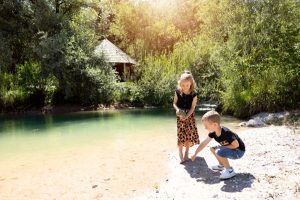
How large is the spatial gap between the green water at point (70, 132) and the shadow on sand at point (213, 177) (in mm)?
4444

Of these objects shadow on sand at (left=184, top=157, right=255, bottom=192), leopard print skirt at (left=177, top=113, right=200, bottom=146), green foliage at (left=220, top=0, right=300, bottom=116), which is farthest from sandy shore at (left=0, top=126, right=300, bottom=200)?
green foliage at (left=220, top=0, right=300, bottom=116)

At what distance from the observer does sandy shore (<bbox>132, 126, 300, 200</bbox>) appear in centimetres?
511

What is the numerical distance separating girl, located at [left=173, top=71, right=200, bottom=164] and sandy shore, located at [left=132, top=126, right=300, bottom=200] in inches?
20.8

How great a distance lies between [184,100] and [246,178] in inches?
85.2

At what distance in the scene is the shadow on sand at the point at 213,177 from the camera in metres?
5.43

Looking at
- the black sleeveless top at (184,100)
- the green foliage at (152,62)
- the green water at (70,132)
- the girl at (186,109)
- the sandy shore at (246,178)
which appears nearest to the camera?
the sandy shore at (246,178)

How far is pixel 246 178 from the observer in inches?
227

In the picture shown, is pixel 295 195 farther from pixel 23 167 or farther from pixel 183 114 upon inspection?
pixel 23 167

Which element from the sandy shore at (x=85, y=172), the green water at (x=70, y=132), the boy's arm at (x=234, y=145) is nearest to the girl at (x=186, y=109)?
the sandy shore at (x=85, y=172)

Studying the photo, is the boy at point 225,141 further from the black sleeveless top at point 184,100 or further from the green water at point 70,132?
the green water at point 70,132

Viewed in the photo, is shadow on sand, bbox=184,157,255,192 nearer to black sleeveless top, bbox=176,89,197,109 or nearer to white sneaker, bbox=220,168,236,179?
white sneaker, bbox=220,168,236,179

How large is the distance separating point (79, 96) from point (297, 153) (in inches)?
717

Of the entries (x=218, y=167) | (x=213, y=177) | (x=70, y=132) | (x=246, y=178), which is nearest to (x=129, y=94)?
(x=70, y=132)

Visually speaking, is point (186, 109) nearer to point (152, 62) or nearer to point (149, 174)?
point (149, 174)
